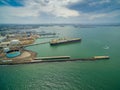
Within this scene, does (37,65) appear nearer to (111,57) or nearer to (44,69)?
(44,69)

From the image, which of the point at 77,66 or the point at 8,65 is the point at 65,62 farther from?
the point at 8,65

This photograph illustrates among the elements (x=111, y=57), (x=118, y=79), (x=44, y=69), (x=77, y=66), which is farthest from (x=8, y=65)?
(x=111, y=57)

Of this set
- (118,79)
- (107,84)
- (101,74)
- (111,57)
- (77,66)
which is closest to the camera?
(107,84)

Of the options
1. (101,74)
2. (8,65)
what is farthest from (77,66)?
(8,65)

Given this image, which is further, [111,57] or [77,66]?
[111,57]

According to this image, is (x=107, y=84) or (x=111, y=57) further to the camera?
(x=111, y=57)

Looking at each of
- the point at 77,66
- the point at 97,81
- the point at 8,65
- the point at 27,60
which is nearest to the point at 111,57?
the point at 77,66

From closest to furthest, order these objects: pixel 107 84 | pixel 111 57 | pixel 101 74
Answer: pixel 107 84, pixel 101 74, pixel 111 57

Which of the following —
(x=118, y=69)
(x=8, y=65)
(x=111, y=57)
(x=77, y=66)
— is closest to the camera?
(x=118, y=69)

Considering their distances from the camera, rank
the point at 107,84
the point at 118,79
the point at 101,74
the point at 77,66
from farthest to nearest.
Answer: the point at 77,66 < the point at 101,74 < the point at 118,79 < the point at 107,84
